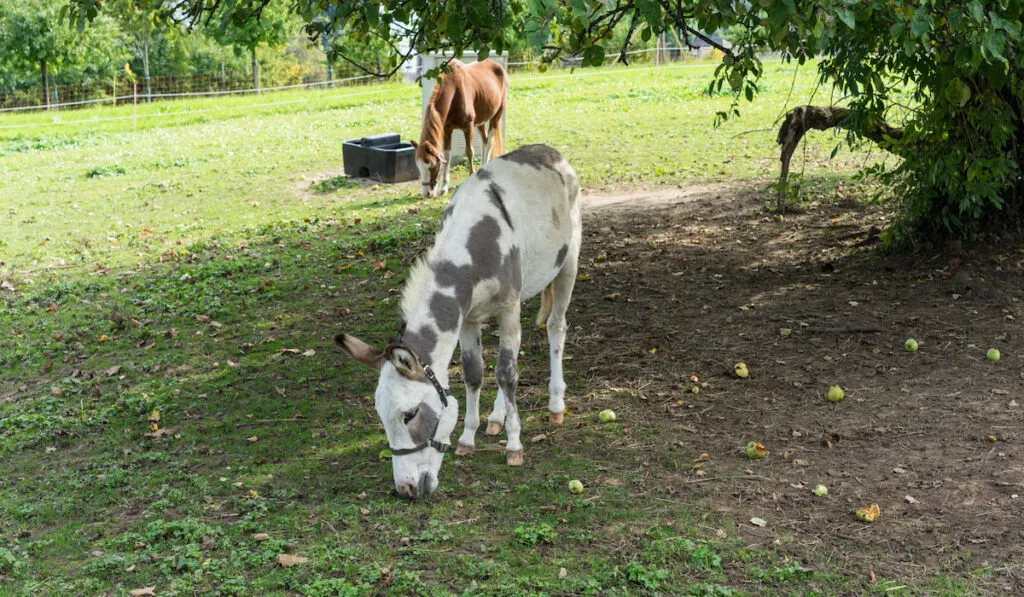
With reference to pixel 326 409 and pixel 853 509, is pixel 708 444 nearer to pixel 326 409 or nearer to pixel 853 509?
pixel 853 509

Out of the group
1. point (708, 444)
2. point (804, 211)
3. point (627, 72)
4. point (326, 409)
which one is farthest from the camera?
point (627, 72)

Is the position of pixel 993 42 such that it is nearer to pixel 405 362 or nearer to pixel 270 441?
pixel 405 362

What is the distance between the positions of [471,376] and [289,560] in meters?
1.68

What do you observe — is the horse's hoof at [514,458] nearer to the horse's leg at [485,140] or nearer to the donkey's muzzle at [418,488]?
the donkey's muzzle at [418,488]

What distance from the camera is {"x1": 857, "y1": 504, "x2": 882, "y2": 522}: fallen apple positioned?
15.6ft

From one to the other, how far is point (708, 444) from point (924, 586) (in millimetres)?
1789

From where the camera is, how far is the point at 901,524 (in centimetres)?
471

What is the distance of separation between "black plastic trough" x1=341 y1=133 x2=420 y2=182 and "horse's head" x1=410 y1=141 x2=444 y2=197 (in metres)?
1.44

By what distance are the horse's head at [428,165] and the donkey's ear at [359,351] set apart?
8.57m

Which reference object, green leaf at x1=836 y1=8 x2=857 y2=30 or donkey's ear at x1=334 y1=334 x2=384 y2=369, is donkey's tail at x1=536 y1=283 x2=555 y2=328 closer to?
donkey's ear at x1=334 y1=334 x2=384 y2=369

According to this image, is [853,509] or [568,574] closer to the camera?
[568,574]

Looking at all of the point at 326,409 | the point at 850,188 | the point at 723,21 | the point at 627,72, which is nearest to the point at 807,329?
the point at 723,21

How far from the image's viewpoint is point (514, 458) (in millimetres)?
5629

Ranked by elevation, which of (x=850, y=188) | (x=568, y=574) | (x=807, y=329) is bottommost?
(x=568, y=574)
